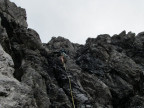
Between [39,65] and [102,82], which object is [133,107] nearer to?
[102,82]

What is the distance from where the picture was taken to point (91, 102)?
21.2 m

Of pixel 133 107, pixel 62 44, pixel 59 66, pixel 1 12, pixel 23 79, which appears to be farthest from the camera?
pixel 62 44

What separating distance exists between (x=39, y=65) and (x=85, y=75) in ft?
18.0

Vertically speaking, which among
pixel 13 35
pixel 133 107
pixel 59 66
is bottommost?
pixel 133 107

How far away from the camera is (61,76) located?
23.6 metres

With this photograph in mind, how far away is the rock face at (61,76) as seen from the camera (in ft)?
56.4

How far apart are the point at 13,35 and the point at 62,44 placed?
620 inches

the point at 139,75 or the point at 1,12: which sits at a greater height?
the point at 1,12

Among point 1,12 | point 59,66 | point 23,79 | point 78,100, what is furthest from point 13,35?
point 78,100

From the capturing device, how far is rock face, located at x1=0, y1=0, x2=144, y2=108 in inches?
677

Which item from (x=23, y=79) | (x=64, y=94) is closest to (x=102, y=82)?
(x=64, y=94)

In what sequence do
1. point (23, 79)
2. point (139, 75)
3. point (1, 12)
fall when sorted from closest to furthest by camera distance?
point (23, 79)
point (139, 75)
point (1, 12)

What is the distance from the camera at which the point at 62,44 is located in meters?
41.8

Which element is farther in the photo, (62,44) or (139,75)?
(62,44)
